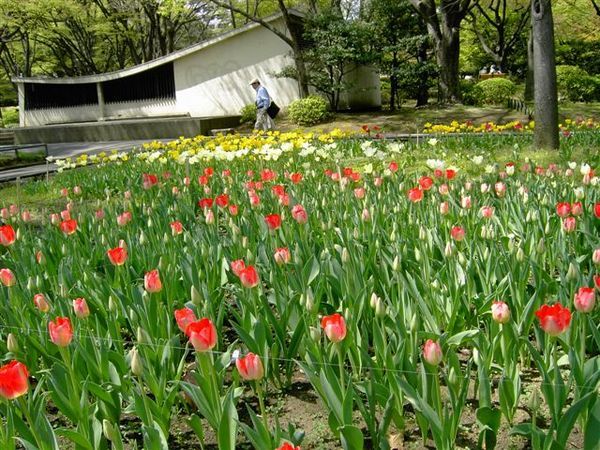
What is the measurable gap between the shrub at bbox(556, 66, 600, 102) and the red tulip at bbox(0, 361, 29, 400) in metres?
26.6

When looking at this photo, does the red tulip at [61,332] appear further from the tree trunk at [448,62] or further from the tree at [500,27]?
the tree at [500,27]

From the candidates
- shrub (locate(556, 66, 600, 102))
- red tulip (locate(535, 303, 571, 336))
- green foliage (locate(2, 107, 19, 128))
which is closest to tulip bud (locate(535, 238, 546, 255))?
red tulip (locate(535, 303, 571, 336))

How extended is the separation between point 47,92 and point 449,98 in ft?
62.3

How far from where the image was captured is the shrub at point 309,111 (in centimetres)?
1962

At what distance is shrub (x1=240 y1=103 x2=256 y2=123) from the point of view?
839 inches

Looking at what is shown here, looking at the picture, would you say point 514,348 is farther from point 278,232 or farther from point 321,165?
point 321,165

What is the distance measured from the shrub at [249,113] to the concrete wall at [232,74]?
5.24 feet

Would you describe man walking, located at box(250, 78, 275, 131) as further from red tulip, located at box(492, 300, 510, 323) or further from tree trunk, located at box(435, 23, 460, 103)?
red tulip, located at box(492, 300, 510, 323)

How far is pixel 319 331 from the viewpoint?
6.04 ft

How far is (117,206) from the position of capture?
187 inches

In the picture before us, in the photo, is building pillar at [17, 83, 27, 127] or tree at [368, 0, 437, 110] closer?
tree at [368, 0, 437, 110]

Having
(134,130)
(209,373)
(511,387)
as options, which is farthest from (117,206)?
(134,130)

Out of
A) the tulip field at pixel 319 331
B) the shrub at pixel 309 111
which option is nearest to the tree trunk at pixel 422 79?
the shrub at pixel 309 111

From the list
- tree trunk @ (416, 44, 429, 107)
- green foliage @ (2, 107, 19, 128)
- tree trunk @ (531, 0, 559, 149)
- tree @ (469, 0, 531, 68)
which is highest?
tree @ (469, 0, 531, 68)
